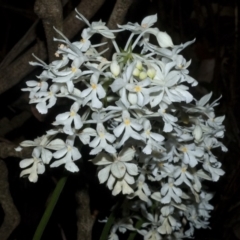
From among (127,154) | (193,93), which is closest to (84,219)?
(127,154)

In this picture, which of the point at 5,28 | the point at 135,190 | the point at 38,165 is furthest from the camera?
the point at 5,28

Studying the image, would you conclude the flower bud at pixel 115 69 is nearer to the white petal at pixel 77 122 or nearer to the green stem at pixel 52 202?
the white petal at pixel 77 122

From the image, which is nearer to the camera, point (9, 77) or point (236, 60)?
point (9, 77)

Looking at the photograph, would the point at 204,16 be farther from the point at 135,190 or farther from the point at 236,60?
the point at 135,190

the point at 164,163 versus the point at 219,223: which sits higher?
the point at 164,163

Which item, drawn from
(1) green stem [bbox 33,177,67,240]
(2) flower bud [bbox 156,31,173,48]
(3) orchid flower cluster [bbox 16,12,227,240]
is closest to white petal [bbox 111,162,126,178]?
(3) orchid flower cluster [bbox 16,12,227,240]

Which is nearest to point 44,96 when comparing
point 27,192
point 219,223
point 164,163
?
point 164,163
